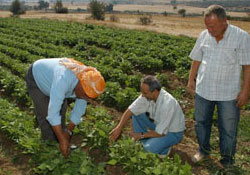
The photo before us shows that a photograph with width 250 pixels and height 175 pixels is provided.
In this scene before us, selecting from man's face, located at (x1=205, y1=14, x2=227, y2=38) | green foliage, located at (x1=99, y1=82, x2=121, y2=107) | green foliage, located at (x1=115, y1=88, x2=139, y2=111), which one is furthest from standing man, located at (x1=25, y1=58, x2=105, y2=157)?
green foliage, located at (x1=99, y1=82, x2=121, y2=107)

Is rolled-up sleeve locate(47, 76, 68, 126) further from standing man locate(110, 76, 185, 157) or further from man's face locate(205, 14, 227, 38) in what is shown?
man's face locate(205, 14, 227, 38)

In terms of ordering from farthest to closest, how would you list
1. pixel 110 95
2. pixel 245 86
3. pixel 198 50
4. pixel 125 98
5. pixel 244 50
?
pixel 110 95 < pixel 125 98 < pixel 198 50 < pixel 245 86 < pixel 244 50

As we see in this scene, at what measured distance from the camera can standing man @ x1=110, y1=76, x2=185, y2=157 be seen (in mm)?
4199

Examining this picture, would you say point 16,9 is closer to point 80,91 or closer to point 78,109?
point 78,109

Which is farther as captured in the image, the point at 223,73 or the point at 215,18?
the point at 223,73

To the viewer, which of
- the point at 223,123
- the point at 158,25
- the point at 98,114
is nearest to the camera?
the point at 223,123

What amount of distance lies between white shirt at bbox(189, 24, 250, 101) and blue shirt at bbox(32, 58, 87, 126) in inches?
69.4

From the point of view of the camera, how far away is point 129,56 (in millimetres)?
10539

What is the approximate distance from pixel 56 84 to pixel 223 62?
222cm

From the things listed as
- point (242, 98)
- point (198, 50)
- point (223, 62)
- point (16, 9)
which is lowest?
point (242, 98)

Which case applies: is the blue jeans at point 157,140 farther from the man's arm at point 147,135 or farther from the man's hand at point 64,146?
the man's hand at point 64,146

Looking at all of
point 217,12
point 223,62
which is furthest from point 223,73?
point 217,12

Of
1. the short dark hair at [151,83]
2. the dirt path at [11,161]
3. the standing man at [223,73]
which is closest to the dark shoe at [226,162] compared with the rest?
the standing man at [223,73]

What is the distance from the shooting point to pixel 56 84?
10.9ft
